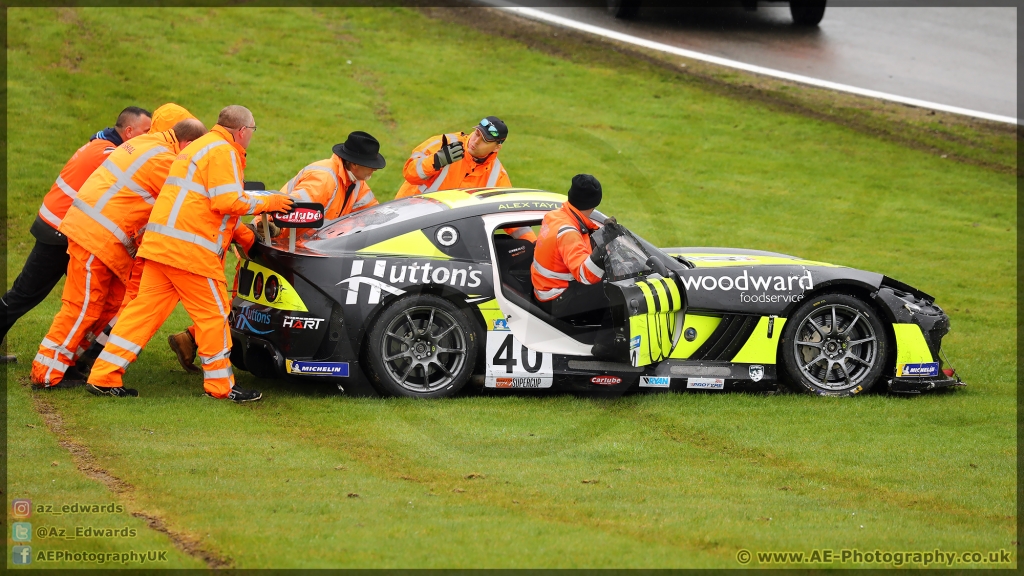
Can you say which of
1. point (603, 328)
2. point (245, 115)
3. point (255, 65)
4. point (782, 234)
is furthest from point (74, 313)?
point (255, 65)

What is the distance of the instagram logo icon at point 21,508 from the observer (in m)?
5.00

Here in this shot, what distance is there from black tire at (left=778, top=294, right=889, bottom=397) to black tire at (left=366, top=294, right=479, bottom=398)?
7.82 ft

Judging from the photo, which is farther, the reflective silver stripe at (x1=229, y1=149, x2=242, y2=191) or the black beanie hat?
the black beanie hat

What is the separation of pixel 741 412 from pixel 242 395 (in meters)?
3.49

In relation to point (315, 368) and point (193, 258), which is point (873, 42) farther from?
point (193, 258)

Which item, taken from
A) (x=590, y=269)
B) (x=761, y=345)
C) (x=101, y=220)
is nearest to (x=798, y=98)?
(x=761, y=345)

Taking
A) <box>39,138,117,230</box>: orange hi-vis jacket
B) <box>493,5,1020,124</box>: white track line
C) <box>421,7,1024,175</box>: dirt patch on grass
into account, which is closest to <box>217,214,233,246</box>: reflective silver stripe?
<box>39,138,117,230</box>: orange hi-vis jacket

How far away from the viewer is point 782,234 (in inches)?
522

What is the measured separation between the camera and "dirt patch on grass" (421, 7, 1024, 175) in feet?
52.3

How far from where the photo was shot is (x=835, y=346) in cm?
798

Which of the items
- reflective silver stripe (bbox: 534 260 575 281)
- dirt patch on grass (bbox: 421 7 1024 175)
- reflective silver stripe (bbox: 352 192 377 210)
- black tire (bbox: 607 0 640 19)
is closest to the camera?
reflective silver stripe (bbox: 534 260 575 281)

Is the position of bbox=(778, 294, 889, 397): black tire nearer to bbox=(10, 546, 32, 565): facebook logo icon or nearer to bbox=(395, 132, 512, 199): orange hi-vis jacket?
bbox=(395, 132, 512, 199): orange hi-vis jacket

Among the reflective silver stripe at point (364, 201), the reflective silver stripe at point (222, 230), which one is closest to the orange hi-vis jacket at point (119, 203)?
the reflective silver stripe at point (222, 230)
